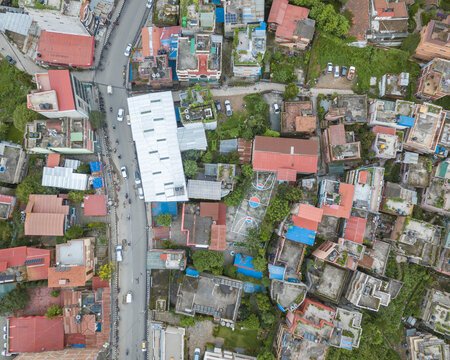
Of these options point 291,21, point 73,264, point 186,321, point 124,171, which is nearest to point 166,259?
point 186,321

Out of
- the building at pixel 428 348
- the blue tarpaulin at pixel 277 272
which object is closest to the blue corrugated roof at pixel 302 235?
the blue tarpaulin at pixel 277 272

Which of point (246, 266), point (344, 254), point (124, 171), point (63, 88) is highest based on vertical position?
point (63, 88)

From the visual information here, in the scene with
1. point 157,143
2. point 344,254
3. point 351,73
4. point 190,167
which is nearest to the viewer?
point 344,254

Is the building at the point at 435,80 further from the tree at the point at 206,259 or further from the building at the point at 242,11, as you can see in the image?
the tree at the point at 206,259

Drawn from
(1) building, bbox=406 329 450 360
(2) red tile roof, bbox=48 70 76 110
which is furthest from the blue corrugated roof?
(2) red tile roof, bbox=48 70 76 110

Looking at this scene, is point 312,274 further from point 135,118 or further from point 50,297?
point 50,297

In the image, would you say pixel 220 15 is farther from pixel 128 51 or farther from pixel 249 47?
pixel 128 51
